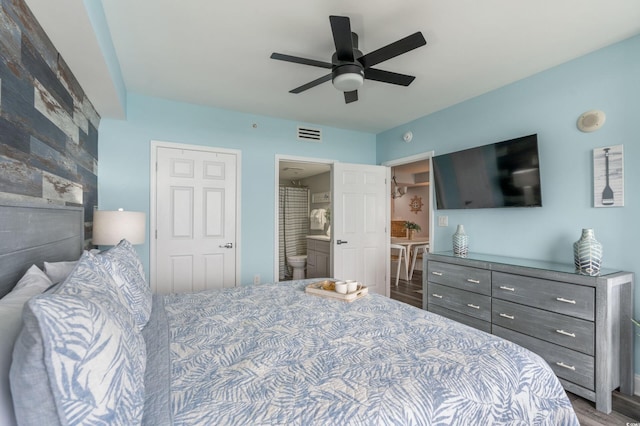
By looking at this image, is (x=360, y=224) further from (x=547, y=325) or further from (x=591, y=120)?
(x=591, y=120)

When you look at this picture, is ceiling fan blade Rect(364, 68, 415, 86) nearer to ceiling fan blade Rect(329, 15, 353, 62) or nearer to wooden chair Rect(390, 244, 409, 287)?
ceiling fan blade Rect(329, 15, 353, 62)

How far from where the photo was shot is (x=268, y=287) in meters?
2.41

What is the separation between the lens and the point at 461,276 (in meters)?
2.88

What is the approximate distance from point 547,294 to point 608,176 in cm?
100

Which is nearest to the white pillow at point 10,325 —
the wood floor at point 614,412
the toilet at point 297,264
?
the wood floor at point 614,412

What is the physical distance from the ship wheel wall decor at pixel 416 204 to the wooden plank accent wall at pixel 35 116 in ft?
22.8

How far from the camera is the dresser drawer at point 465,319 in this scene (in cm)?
267

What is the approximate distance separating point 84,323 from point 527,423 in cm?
149

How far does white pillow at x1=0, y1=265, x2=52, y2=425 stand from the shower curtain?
199 inches

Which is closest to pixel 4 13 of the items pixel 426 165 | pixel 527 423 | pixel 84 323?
pixel 84 323

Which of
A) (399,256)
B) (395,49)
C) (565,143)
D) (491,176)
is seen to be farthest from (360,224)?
(395,49)

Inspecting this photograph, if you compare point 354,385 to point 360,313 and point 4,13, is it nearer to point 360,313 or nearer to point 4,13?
point 360,313

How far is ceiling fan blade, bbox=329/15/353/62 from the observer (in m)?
1.59

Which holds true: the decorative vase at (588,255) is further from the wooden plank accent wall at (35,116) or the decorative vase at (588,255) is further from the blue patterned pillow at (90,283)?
the wooden plank accent wall at (35,116)
